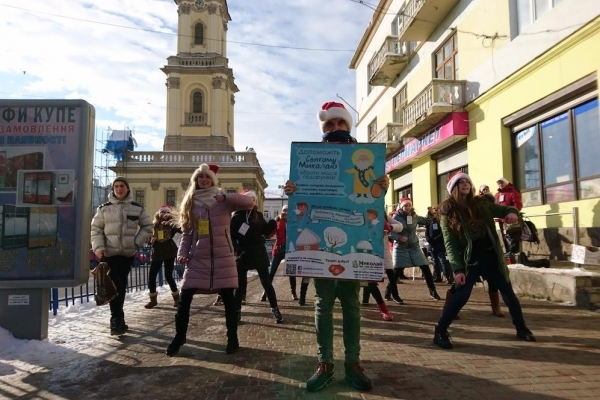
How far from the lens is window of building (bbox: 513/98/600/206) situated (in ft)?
27.4

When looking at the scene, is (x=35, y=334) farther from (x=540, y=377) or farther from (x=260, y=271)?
(x=540, y=377)

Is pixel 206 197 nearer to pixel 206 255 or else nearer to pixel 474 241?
pixel 206 255

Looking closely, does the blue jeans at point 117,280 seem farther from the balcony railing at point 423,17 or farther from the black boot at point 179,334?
the balcony railing at point 423,17

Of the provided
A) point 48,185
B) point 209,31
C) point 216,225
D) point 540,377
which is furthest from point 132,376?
point 209,31

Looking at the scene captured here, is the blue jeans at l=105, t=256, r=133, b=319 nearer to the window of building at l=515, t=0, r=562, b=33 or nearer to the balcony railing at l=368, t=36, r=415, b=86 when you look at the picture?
the window of building at l=515, t=0, r=562, b=33

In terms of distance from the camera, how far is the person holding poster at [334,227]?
3295mm

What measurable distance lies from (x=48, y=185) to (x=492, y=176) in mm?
10573

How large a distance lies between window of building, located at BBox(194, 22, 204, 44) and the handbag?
4881 centimetres

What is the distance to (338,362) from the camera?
3.80 meters

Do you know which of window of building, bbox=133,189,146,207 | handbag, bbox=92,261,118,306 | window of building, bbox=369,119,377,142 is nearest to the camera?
handbag, bbox=92,261,118,306

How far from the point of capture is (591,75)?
803 cm

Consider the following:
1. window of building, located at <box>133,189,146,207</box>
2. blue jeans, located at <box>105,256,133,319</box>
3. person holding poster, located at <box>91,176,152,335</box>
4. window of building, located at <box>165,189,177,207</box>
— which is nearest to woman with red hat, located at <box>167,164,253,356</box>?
person holding poster, located at <box>91,176,152,335</box>

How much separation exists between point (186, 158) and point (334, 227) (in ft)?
141

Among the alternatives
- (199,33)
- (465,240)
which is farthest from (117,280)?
(199,33)
